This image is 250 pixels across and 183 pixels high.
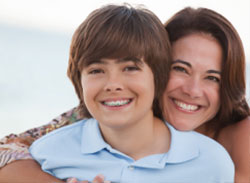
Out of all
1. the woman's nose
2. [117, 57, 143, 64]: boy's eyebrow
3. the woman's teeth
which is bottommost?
the woman's nose

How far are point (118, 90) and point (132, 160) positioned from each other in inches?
15.0

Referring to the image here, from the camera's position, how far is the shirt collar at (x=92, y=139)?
222cm

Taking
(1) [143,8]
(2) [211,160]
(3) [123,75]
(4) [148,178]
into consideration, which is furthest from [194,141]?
(1) [143,8]

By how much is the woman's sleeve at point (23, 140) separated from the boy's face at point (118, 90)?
1.84 feet

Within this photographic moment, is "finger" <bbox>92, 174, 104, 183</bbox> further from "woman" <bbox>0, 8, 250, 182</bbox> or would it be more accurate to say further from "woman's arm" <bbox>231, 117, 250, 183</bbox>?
"woman's arm" <bbox>231, 117, 250, 183</bbox>

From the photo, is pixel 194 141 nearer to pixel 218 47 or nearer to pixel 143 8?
pixel 218 47

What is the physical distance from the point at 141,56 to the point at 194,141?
55cm

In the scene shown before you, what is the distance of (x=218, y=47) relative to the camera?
2391 mm

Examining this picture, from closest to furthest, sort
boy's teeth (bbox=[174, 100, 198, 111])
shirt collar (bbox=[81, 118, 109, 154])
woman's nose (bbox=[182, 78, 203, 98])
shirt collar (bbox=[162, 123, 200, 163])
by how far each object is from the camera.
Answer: shirt collar (bbox=[162, 123, 200, 163]) → shirt collar (bbox=[81, 118, 109, 154]) → woman's nose (bbox=[182, 78, 203, 98]) → boy's teeth (bbox=[174, 100, 198, 111])

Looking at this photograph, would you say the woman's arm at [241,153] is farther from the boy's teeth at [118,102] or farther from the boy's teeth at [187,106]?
the boy's teeth at [118,102]

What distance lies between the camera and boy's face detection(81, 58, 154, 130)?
204cm

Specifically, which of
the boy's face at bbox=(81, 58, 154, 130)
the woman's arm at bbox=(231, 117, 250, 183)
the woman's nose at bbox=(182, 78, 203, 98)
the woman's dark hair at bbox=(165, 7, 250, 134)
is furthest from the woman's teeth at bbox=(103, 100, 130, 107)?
the woman's arm at bbox=(231, 117, 250, 183)

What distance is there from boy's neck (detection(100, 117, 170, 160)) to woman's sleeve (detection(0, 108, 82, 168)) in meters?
0.51

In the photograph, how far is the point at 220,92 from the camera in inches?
96.3
